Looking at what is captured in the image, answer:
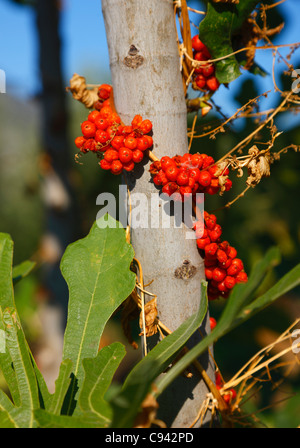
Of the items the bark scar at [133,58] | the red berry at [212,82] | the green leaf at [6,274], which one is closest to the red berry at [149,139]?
the bark scar at [133,58]

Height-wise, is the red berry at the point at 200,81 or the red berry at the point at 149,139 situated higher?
the red berry at the point at 200,81

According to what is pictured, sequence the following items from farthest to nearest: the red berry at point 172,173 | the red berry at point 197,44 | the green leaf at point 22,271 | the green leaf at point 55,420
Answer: the green leaf at point 22,271 → the red berry at point 197,44 → the red berry at point 172,173 → the green leaf at point 55,420

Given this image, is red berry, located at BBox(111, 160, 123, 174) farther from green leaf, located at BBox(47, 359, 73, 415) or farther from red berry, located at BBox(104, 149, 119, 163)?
green leaf, located at BBox(47, 359, 73, 415)

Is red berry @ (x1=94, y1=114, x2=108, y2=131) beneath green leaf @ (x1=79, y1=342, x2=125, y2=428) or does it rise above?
above

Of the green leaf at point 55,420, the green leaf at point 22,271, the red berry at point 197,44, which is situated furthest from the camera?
the green leaf at point 22,271

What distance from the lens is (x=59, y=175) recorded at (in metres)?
1.86

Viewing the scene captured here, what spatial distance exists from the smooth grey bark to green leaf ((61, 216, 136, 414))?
0.14ft

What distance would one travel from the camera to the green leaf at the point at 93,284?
631mm

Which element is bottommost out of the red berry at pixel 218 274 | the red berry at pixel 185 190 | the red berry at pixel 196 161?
the red berry at pixel 218 274

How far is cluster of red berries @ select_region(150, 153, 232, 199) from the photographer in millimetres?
604

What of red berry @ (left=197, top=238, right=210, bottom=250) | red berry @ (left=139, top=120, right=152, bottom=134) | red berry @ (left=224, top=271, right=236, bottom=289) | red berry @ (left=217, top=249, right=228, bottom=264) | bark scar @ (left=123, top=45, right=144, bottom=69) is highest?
bark scar @ (left=123, top=45, right=144, bottom=69)

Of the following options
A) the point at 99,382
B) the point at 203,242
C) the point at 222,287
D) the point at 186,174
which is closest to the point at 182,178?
the point at 186,174

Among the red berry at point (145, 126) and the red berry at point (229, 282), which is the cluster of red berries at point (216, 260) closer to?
the red berry at point (229, 282)

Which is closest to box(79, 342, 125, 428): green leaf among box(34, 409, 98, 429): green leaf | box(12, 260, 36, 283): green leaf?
box(34, 409, 98, 429): green leaf
